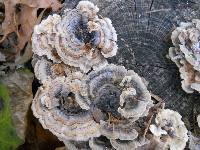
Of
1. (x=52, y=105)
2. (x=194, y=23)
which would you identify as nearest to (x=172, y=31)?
(x=194, y=23)

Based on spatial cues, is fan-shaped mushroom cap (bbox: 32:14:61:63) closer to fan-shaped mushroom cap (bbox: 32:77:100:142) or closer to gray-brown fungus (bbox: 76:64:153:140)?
fan-shaped mushroom cap (bbox: 32:77:100:142)

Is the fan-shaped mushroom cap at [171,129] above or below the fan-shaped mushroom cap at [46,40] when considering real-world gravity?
below

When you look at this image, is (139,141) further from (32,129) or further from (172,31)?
(32,129)

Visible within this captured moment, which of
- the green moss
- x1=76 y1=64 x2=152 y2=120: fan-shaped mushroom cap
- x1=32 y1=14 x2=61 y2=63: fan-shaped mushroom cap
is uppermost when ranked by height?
x1=32 y1=14 x2=61 y2=63: fan-shaped mushroom cap

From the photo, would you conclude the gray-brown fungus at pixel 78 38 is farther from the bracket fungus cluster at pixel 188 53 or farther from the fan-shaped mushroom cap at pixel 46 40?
the bracket fungus cluster at pixel 188 53

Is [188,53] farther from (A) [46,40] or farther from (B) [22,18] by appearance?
(B) [22,18]

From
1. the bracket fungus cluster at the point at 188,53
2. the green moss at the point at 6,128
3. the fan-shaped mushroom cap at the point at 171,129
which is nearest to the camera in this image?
the fan-shaped mushroom cap at the point at 171,129

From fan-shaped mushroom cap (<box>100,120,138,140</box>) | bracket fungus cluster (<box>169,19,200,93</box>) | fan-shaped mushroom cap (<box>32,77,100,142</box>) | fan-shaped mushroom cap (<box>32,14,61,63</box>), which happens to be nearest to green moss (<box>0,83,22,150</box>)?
fan-shaped mushroom cap (<box>32,77,100,142</box>)

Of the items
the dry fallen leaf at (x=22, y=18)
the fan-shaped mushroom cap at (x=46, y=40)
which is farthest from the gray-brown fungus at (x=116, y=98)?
the dry fallen leaf at (x=22, y=18)
